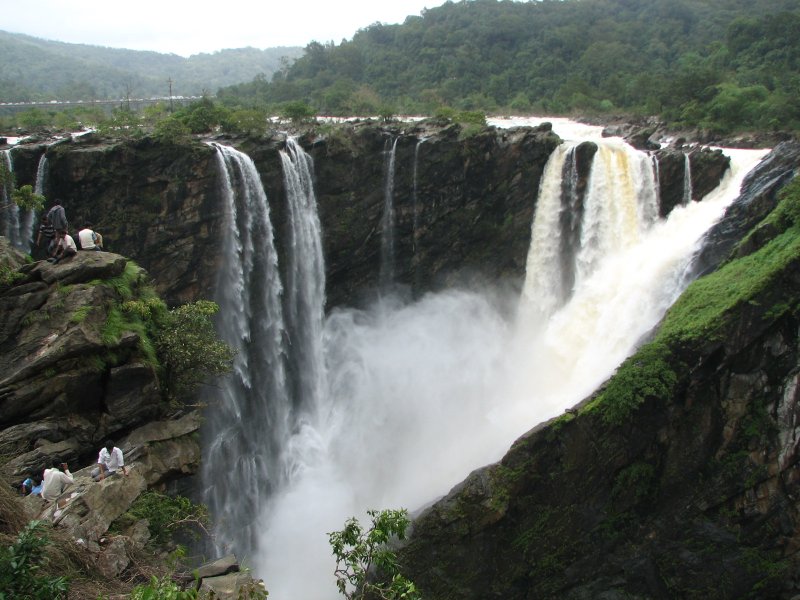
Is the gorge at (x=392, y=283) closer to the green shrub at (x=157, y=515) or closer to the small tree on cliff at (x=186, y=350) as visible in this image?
the small tree on cliff at (x=186, y=350)

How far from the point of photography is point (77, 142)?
Result: 18859 mm

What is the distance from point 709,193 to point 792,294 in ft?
24.6

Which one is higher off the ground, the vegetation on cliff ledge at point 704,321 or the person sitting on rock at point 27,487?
the vegetation on cliff ledge at point 704,321

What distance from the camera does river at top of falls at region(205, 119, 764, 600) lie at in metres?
17.4

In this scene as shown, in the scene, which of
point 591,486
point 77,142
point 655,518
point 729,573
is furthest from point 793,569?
point 77,142

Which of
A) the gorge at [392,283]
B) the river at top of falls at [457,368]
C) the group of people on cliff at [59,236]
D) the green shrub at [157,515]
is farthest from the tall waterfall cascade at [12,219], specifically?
the green shrub at [157,515]

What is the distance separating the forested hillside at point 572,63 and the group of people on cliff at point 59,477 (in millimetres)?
25239

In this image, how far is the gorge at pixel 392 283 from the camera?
58.3 ft

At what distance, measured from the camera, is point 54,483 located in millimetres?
9461

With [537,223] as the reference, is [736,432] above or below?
below

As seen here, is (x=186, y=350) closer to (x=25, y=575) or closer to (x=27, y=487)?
(x=27, y=487)

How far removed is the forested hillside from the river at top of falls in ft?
33.7

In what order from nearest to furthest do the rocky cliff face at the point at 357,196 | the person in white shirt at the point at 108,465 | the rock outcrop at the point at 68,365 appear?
the person in white shirt at the point at 108,465 → the rock outcrop at the point at 68,365 → the rocky cliff face at the point at 357,196

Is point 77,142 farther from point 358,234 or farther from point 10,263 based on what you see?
point 358,234
